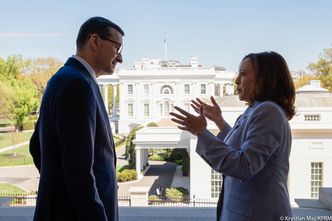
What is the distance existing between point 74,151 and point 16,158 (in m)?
9.82

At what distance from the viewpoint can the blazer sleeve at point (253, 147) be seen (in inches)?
28.5

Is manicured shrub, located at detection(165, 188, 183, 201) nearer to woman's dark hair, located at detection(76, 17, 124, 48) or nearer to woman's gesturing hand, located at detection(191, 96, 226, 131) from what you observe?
woman's gesturing hand, located at detection(191, 96, 226, 131)

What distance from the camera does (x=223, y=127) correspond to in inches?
39.1

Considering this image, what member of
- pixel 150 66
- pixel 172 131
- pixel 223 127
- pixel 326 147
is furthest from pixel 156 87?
pixel 223 127

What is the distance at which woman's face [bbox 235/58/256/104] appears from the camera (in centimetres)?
81

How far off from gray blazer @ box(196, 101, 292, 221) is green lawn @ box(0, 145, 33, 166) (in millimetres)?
8947

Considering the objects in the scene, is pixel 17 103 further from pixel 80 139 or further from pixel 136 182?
pixel 80 139

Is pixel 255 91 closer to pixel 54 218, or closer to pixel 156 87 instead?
pixel 54 218

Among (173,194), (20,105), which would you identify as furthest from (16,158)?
(173,194)

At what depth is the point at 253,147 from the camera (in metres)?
0.73

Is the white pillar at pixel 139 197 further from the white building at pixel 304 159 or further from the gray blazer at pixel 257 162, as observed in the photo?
the white building at pixel 304 159

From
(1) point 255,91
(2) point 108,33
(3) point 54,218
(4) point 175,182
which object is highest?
(2) point 108,33

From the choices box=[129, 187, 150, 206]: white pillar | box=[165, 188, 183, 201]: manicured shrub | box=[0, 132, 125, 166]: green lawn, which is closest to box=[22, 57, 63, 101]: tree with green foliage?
box=[0, 132, 125, 166]: green lawn

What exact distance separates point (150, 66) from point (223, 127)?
55.6 ft
